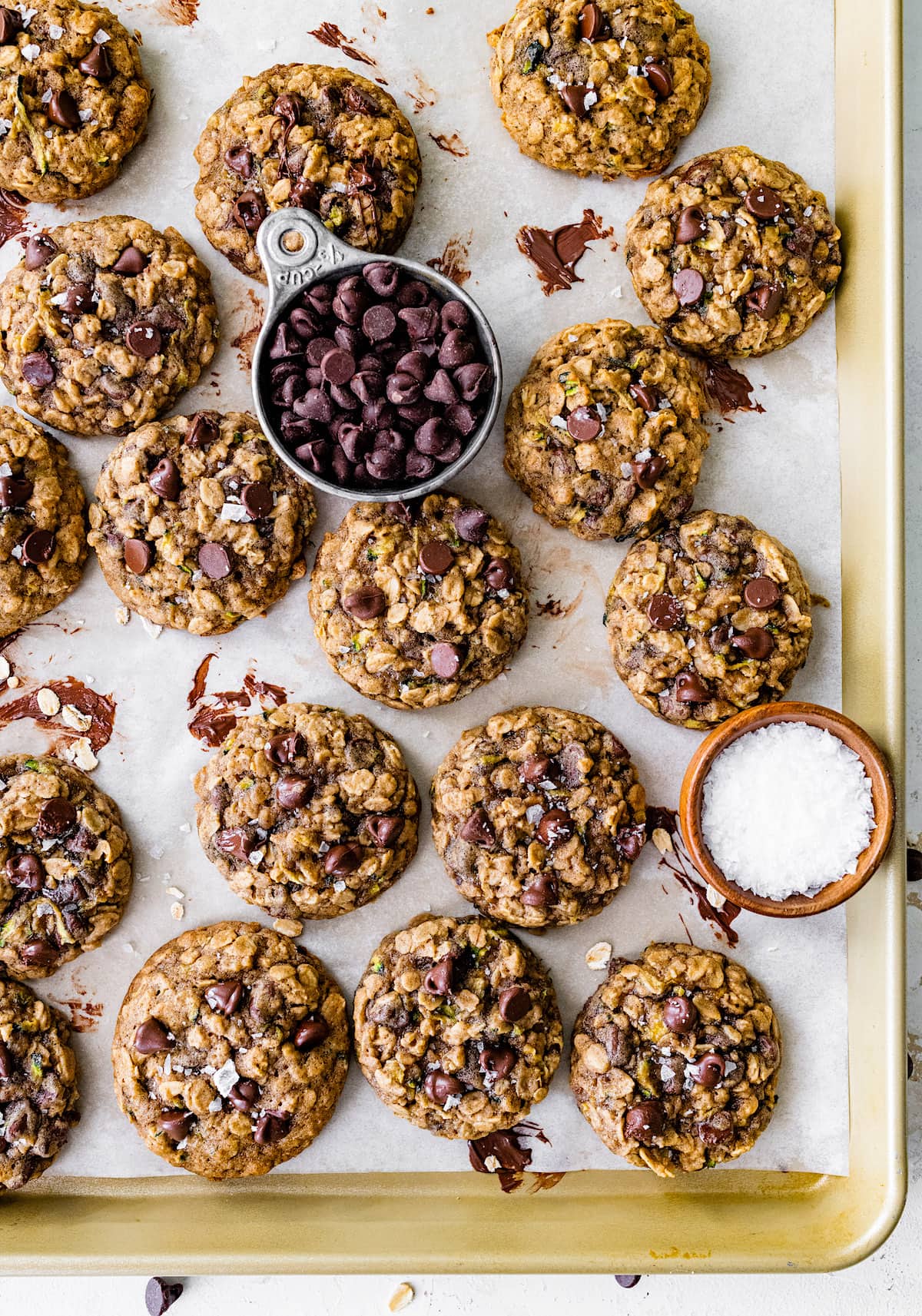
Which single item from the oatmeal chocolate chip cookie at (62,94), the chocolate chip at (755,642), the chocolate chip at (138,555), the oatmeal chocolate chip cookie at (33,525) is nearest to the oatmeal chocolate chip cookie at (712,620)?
the chocolate chip at (755,642)

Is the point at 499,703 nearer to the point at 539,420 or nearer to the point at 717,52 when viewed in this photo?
the point at 539,420

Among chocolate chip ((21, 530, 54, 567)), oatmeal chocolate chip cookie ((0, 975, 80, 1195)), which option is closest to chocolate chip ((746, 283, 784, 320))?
chocolate chip ((21, 530, 54, 567))

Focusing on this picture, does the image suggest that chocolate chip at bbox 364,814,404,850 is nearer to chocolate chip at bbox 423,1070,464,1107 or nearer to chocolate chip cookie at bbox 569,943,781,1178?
chocolate chip at bbox 423,1070,464,1107

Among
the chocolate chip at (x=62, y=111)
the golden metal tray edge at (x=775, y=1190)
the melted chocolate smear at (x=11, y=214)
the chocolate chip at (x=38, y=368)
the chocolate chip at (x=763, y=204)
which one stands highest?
the chocolate chip at (x=62, y=111)

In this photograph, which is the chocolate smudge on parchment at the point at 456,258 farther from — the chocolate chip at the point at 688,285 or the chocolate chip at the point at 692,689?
the chocolate chip at the point at 692,689

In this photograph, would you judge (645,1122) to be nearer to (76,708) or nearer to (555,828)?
(555,828)

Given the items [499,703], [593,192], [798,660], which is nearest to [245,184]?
[593,192]
